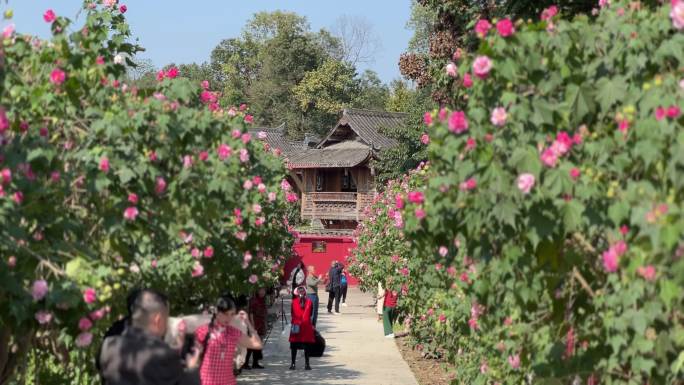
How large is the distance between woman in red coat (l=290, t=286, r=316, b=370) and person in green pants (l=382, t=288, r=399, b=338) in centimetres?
504

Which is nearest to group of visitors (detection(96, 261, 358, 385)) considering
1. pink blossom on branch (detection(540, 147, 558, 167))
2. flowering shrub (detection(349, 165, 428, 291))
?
pink blossom on branch (detection(540, 147, 558, 167))

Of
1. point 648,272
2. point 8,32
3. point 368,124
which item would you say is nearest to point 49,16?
point 8,32

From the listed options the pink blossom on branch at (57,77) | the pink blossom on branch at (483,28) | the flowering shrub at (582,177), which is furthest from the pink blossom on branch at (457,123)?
the pink blossom on branch at (57,77)

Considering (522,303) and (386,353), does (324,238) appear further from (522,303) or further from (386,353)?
(522,303)

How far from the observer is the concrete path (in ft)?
55.1

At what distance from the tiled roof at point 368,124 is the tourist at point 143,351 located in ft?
158

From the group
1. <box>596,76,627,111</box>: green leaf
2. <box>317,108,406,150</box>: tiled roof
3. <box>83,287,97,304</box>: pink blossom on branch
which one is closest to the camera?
<box>596,76,627,111</box>: green leaf

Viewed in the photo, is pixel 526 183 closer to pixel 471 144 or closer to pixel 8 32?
pixel 471 144

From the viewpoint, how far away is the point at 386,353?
69.1 ft

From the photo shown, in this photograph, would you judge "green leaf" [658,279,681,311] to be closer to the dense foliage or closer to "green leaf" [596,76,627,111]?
"green leaf" [596,76,627,111]

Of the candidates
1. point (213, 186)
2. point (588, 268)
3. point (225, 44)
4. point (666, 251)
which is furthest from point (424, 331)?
point (225, 44)

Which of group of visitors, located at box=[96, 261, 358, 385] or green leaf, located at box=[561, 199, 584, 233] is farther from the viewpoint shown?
group of visitors, located at box=[96, 261, 358, 385]

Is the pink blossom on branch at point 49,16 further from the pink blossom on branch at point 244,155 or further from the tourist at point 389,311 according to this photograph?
the tourist at point 389,311

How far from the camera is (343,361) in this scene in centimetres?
1956
